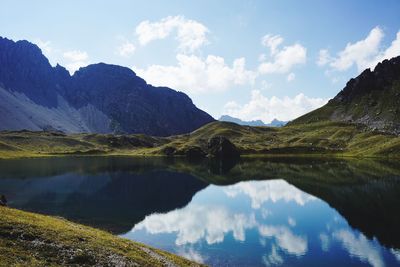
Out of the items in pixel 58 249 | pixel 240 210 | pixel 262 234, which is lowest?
pixel 262 234

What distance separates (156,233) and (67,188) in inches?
2671

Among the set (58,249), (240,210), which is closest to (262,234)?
(240,210)

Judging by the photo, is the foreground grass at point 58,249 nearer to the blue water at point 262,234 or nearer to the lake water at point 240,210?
the blue water at point 262,234

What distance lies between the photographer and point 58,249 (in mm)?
37938

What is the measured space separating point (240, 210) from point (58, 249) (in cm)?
6566

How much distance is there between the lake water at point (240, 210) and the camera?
59375 millimetres

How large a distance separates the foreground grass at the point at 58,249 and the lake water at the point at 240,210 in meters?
14.4

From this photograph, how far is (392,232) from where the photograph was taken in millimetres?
69375

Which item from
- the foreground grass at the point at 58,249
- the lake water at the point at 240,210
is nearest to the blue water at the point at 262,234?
the lake water at the point at 240,210

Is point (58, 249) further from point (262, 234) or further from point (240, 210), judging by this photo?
point (240, 210)

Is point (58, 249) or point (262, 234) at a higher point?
point (58, 249)

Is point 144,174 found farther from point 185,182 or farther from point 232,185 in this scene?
point 232,185

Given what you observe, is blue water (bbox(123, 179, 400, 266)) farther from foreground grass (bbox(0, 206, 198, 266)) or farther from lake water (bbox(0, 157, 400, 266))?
foreground grass (bbox(0, 206, 198, 266))

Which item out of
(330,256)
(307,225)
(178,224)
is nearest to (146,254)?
(330,256)
